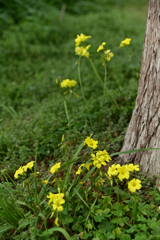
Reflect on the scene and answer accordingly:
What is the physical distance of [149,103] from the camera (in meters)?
2.02

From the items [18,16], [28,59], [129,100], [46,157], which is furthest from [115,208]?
[18,16]

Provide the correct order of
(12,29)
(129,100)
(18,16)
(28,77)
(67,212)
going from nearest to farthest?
(67,212) < (129,100) < (28,77) < (12,29) < (18,16)

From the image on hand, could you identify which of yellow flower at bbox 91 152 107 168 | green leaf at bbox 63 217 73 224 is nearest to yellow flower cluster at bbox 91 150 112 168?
yellow flower at bbox 91 152 107 168

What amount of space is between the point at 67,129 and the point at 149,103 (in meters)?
1.15

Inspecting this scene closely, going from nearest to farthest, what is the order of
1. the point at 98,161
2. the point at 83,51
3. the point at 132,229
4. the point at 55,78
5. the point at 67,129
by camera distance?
the point at 132,229 < the point at 98,161 < the point at 83,51 < the point at 67,129 < the point at 55,78

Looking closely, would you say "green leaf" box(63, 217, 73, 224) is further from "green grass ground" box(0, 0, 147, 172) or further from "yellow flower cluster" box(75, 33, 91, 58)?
"yellow flower cluster" box(75, 33, 91, 58)

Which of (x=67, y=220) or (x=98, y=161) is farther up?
(x=98, y=161)

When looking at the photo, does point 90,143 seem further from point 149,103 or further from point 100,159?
point 149,103

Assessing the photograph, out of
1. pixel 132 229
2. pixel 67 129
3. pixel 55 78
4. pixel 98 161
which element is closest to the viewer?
pixel 132 229

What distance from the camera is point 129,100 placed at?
3018 mm

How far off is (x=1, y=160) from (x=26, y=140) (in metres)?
0.35

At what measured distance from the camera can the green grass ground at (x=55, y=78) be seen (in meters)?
2.66

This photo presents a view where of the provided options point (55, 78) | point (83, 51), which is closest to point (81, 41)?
point (83, 51)

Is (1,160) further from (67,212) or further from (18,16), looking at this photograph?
(18,16)
